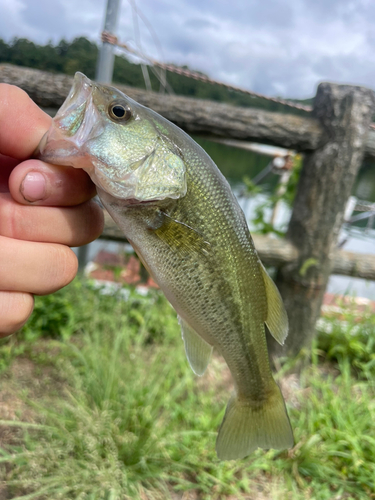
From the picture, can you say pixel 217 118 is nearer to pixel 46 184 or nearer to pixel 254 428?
pixel 46 184

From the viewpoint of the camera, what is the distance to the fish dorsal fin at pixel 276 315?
107 cm

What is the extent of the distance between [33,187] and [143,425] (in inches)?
63.8

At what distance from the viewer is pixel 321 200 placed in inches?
102

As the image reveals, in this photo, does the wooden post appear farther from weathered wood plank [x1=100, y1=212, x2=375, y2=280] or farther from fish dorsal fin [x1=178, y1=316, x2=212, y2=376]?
fish dorsal fin [x1=178, y1=316, x2=212, y2=376]

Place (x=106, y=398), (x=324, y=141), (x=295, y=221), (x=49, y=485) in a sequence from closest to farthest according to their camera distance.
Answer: (x=49, y=485) < (x=106, y=398) < (x=324, y=141) < (x=295, y=221)

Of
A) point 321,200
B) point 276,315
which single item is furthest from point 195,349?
point 321,200

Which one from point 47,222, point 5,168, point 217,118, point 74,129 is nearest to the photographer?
point 74,129

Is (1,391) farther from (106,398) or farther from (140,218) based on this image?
(140,218)

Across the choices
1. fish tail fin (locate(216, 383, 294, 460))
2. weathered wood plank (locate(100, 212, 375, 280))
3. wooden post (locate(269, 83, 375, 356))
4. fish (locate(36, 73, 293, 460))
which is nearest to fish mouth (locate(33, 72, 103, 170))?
fish (locate(36, 73, 293, 460))

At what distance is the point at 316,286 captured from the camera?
2770mm

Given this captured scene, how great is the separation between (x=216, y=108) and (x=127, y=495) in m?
2.25

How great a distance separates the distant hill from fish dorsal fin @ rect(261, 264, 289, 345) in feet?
6.19

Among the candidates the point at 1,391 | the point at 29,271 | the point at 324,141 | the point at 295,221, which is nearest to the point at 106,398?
the point at 1,391

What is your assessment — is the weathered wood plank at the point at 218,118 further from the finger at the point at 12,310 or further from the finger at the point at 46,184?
the finger at the point at 12,310
